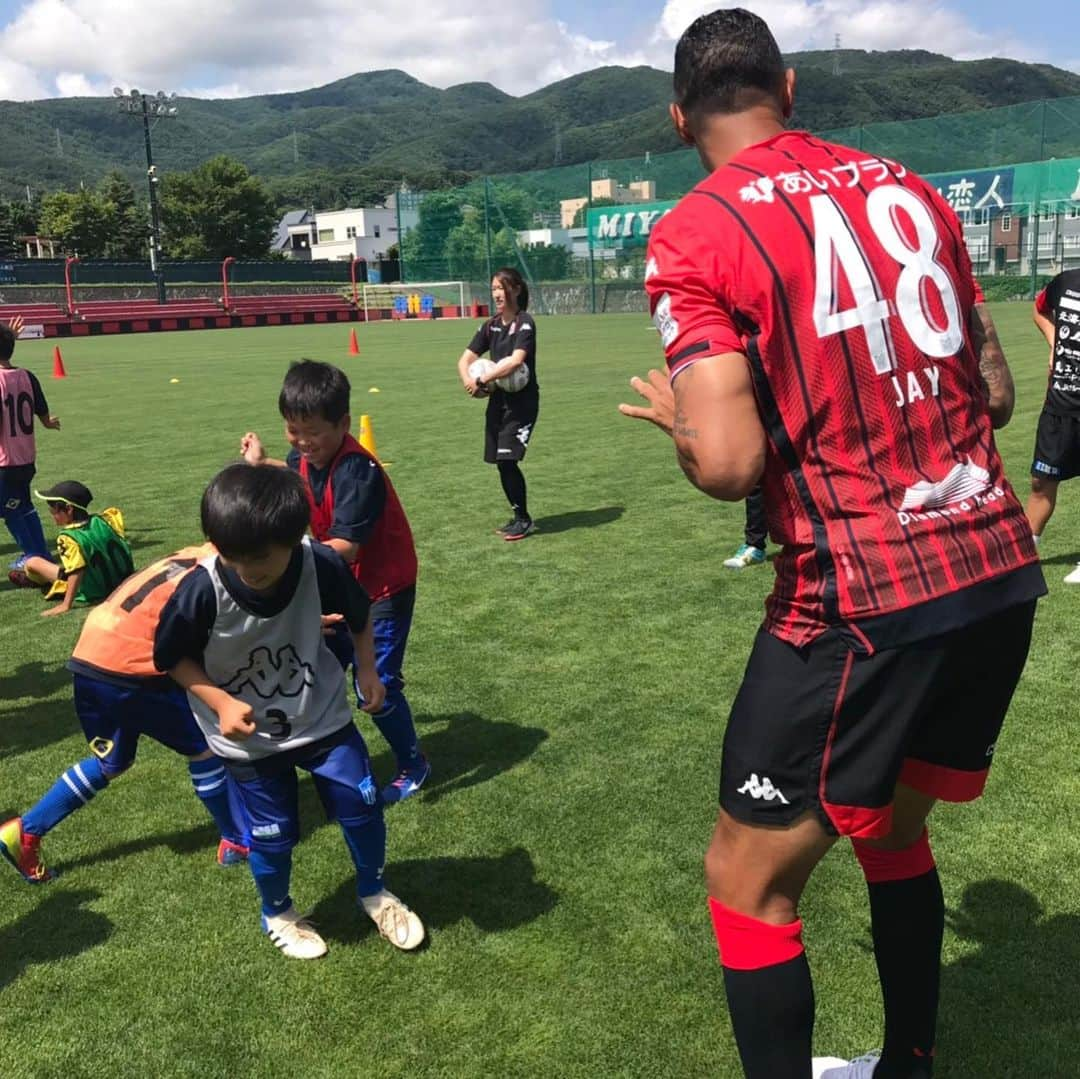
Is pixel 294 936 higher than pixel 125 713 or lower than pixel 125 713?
lower

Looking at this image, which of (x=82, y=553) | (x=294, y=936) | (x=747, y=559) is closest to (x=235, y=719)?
(x=294, y=936)

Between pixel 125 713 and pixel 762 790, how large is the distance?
2451mm

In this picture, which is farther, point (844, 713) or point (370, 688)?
point (370, 688)

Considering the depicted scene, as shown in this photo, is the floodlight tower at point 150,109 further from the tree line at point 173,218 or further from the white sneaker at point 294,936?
the white sneaker at point 294,936

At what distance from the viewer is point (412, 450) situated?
12406 mm

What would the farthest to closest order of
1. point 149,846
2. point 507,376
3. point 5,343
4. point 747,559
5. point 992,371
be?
point 507,376 < point 5,343 < point 747,559 < point 149,846 < point 992,371

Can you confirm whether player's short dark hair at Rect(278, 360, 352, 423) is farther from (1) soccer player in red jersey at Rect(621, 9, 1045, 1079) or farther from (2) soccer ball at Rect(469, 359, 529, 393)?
(2) soccer ball at Rect(469, 359, 529, 393)

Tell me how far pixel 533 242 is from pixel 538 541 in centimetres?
4660

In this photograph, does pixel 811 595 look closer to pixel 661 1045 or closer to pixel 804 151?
pixel 804 151

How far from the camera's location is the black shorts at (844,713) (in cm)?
182

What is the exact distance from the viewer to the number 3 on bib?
178 centimetres

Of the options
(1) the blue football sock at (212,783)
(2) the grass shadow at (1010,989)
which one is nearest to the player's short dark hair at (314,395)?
(1) the blue football sock at (212,783)

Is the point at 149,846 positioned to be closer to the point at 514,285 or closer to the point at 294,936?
the point at 294,936

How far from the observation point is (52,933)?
10.8ft
